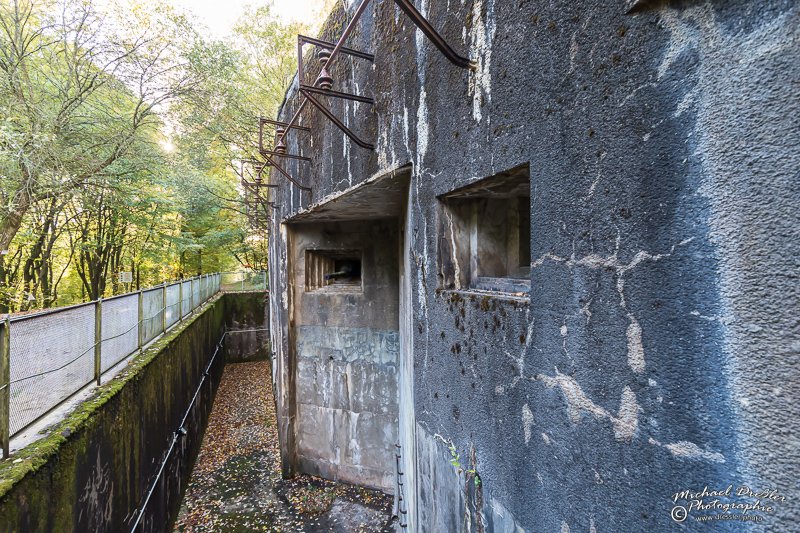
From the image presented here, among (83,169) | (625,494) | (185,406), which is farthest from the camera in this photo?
(83,169)

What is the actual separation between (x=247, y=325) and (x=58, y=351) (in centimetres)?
1190

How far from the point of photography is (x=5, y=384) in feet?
7.41

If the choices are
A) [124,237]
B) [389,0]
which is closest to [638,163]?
[389,0]

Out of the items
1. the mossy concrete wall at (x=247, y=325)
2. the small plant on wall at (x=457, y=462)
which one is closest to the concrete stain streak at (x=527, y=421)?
the small plant on wall at (x=457, y=462)

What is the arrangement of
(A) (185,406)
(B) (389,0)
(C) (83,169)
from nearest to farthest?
(B) (389,0) → (A) (185,406) → (C) (83,169)

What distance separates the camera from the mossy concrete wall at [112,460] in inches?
83.0

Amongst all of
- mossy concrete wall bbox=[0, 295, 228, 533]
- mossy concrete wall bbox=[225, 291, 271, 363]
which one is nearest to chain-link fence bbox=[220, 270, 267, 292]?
mossy concrete wall bbox=[225, 291, 271, 363]

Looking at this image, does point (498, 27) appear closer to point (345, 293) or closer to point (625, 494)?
point (625, 494)

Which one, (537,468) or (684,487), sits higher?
(684,487)

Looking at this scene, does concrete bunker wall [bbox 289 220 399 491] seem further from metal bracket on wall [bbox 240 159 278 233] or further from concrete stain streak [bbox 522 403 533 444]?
concrete stain streak [bbox 522 403 533 444]

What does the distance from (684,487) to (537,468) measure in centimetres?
55

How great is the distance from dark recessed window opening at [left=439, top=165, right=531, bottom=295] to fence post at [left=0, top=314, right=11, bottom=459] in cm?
268

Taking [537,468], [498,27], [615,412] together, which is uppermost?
[498,27]

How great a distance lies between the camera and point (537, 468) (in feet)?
4.44
